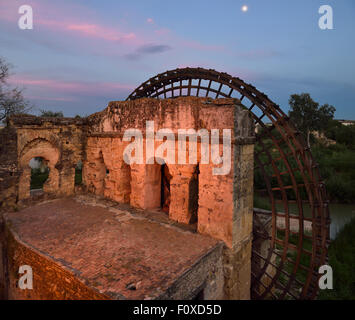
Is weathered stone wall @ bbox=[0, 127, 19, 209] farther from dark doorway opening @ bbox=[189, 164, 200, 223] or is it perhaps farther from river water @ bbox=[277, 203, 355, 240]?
river water @ bbox=[277, 203, 355, 240]

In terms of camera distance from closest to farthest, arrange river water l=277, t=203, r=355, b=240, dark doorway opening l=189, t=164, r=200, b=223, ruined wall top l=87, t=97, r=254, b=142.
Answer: ruined wall top l=87, t=97, r=254, b=142 → dark doorway opening l=189, t=164, r=200, b=223 → river water l=277, t=203, r=355, b=240

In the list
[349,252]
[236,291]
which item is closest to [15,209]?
[236,291]

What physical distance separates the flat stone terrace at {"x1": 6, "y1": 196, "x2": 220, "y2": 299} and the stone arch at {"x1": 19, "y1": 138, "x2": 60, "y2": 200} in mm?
775

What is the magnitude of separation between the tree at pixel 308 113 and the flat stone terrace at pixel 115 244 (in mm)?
24183

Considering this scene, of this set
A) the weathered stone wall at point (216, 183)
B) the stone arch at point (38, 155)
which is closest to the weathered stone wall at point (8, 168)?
the stone arch at point (38, 155)

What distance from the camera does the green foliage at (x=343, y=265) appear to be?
7809 millimetres

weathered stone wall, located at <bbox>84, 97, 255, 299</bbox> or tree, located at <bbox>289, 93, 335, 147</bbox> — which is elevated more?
tree, located at <bbox>289, 93, 335, 147</bbox>

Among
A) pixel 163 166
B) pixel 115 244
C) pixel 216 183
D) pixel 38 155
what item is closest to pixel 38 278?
pixel 115 244

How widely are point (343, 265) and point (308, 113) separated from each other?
2064 centimetres

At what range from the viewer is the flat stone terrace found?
400 centimetres

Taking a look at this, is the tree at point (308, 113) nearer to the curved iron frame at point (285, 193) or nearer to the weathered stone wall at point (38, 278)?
the curved iron frame at point (285, 193)

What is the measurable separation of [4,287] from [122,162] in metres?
4.61

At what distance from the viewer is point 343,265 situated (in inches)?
371

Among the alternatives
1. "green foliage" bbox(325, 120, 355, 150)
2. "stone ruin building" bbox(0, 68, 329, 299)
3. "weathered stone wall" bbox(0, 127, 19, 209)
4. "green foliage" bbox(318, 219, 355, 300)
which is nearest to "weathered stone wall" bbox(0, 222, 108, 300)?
"stone ruin building" bbox(0, 68, 329, 299)
